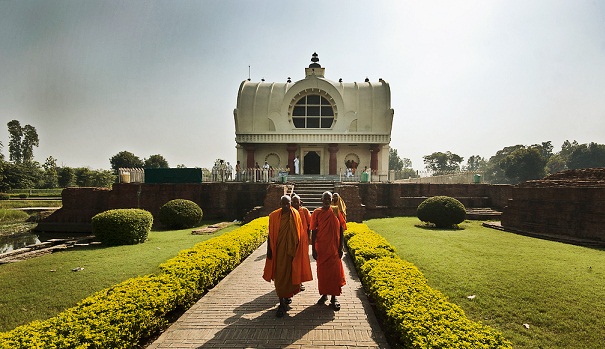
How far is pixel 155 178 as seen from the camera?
56.0 ft

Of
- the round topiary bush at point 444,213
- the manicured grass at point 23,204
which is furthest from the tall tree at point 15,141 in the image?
the round topiary bush at point 444,213

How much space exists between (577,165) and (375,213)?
61.0 meters

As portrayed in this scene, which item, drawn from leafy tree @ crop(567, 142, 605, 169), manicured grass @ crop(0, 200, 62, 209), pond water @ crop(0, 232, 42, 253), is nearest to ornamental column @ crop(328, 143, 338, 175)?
pond water @ crop(0, 232, 42, 253)

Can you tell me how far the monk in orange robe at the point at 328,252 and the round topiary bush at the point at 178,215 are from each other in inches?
375

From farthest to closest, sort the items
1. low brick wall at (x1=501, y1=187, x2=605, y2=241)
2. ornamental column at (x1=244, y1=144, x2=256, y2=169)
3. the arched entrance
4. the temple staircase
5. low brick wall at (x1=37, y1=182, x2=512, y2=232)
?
the arched entrance, ornamental column at (x1=244, y1=144, x2=256, y2=169), low brick wall at (x1=37, y1=182, x2=512, y2=232), the temple staircase, low brick wall at (x1=501, y1=187, x2=605, y2=241)

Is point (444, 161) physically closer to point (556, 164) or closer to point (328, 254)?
point (556, 164)

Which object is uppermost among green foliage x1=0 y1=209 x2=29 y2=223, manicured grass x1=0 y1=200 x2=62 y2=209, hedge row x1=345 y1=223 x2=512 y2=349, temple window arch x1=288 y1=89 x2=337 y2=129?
temple window arch x1=288 y1=89 x2=337 y2=129

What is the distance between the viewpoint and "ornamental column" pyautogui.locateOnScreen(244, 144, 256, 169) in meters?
22.7

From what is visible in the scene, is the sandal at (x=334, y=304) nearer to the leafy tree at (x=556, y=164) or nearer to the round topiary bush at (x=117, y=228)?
the round topiary bush at (x=117, y=228)

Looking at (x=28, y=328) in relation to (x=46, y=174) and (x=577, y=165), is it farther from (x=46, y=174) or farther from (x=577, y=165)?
(x=577, y=165)

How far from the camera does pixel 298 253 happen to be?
454 centimetres

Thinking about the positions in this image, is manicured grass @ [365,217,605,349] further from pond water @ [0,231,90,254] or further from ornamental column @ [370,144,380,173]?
pond water @ [0,231,90,254]

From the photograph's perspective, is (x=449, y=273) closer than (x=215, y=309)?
No

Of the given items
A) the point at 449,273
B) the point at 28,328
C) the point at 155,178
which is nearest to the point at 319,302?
the point at 449,273
